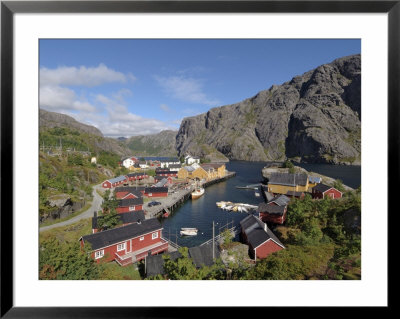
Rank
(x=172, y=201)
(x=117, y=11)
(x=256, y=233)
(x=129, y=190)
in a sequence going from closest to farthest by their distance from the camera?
(x=117, y=11) < (x=256, y=233) < (x=129, y=190) < (x=172, y=201)

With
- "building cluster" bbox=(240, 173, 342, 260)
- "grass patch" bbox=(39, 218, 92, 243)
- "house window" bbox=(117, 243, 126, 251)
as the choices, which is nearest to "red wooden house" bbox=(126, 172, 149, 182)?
"house window" bbox=(117, 243, 126, 251)

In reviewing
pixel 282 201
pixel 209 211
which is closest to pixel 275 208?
pixel 282 201

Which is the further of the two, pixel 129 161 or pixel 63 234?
pixel 129 161

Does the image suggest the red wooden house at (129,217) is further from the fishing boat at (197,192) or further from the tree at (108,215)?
the fishing boat at (197,192)

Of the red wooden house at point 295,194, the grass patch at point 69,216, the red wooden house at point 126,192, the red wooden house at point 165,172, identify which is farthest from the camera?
the red wooden house at point 165,172

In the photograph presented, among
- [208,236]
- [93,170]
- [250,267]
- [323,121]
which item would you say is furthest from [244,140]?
[250,267]

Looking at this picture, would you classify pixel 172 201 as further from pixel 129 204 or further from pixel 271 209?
pixel 271 209

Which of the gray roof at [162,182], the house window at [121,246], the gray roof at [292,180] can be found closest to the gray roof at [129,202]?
the house window at [121,246]

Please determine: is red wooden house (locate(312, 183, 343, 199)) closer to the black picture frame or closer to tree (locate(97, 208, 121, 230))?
the black picture frame
